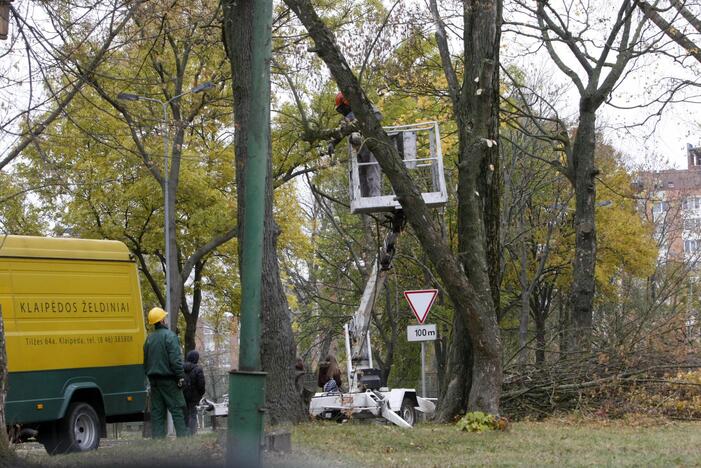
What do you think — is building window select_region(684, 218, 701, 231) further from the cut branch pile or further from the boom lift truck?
the cut branch pile

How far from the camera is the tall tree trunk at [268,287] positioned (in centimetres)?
1307

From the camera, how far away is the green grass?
9188mm

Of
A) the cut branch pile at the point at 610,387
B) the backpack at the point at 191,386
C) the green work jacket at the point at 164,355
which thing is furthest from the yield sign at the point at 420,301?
the green work jacket at the point at 164,355

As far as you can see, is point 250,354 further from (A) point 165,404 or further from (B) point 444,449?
(A) point 165,404

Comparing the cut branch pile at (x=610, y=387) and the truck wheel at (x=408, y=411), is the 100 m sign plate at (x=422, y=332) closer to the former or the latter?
the truck wheel at (x=408, y=411)

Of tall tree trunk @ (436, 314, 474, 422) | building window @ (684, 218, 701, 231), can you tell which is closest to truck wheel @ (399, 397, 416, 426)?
tall tree trunk @ (436, 314, 474, 422)

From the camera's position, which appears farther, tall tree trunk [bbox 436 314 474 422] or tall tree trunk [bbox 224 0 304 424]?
tall tree trunk [bbox 436 314 474 422]

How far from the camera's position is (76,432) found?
1321cm

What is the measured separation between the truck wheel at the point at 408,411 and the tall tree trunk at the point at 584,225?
452cm

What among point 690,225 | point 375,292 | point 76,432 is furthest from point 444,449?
point 690,225

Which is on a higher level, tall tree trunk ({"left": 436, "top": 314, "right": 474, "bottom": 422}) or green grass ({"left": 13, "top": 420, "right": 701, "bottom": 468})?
tall tree trunk ({"left": 436, "top": 314, "right": 474, "bottom": 422})

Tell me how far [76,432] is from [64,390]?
632mm

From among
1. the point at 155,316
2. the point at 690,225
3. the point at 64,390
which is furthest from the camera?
the point at 690,225

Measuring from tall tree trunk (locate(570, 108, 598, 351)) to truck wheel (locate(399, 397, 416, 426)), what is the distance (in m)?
4.52
